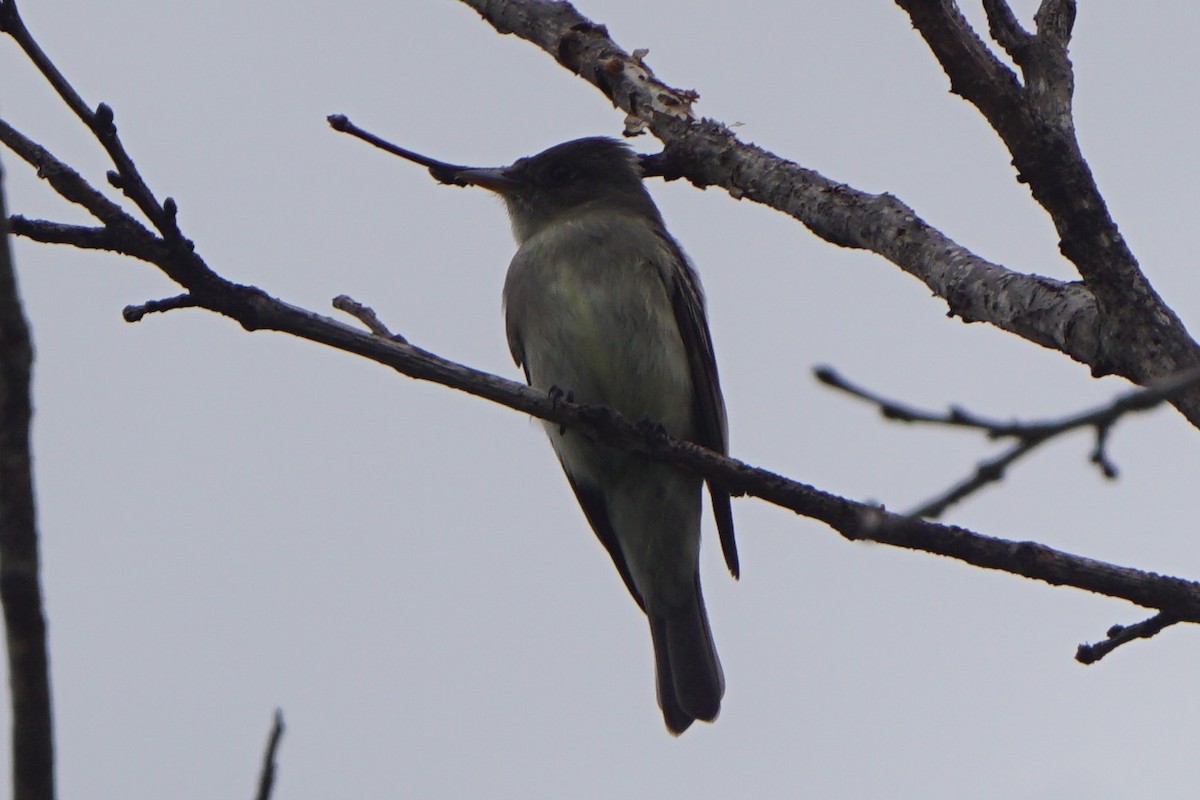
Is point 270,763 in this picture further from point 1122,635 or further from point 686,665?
point 686,665

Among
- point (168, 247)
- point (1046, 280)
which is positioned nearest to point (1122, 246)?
point (1046, 280)

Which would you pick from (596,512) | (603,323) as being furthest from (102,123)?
(596,512)

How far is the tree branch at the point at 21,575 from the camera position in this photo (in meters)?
1.66

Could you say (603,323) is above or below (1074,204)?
above

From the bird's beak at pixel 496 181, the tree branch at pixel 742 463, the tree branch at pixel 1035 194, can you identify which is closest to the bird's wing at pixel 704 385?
the bird's beak at pixel 496 181

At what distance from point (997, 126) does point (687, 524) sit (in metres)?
4.33

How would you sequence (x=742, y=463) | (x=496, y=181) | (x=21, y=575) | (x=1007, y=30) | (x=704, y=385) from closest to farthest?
(x=21, y=575)
(x=1007, y=30)
(x=742, y=463)
(x=704, y=385)
(x=496, y=181)

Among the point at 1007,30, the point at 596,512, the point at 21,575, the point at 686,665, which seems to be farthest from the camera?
the point at 596,512

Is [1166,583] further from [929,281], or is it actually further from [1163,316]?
[929,281]

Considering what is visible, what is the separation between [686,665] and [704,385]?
1.38 meters

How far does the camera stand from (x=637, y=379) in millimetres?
6922

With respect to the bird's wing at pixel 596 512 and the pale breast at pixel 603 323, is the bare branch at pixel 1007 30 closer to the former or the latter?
the pale breast at pixel 603 323

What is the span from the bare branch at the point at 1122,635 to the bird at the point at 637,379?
299 cm

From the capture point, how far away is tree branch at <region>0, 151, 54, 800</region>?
1660mm
